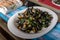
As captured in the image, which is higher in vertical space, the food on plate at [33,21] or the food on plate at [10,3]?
the food on plate at [10,3]

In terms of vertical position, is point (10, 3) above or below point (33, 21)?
above

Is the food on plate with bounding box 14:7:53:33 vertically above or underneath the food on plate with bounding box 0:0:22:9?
underneath

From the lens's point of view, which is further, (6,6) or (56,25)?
(6,6)

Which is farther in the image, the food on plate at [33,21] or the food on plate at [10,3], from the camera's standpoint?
the food on plate at [10,3]

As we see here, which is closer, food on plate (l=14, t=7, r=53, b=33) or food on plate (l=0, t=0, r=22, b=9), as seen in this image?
food on plate (l=14, t=7, r=53, b=33)

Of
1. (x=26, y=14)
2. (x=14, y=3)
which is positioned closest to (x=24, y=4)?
(x=14, y=3)

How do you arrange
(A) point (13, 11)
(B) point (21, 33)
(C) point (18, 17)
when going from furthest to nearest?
(A) point (13, 11) → (C) point (18, 17) → (B) point (21, 33)

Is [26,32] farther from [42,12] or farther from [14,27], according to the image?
[42,12]

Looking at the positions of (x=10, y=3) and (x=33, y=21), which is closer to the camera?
(x=33, y=21)
